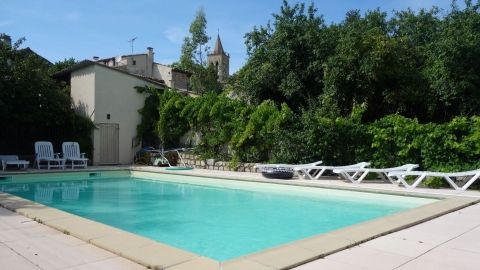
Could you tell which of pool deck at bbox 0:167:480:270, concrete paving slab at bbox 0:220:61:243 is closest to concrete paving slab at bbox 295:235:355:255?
pool deck at bbox 0:167:480:270

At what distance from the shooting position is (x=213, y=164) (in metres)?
17.0

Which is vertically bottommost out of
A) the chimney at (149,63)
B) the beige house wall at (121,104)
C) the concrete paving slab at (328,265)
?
the concrete paving slab at (328,265)

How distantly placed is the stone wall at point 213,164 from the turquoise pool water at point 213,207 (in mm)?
2209

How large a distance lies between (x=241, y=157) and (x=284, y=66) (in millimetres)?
5144

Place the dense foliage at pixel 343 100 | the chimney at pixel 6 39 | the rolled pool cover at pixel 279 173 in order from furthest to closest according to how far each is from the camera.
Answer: the chimney at pixel 6 39 < the rolled pool cover at pixel 279 173 < the dense foliage at pixel 343 100

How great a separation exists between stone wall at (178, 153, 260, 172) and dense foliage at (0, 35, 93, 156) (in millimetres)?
4462

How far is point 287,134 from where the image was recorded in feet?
47.0

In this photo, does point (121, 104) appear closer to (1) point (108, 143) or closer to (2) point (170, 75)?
(1) point (108, 143)

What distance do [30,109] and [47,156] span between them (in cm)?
203

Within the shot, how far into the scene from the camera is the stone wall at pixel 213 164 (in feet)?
51.7

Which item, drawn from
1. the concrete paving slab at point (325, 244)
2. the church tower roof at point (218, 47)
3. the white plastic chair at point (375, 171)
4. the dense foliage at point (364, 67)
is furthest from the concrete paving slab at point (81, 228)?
the church tower roof at point (218, 47)

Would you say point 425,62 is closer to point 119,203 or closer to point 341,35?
point 341,35

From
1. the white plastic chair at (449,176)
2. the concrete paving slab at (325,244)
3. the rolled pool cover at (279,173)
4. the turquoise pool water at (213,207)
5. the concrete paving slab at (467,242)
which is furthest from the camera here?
the rolled pool cover at (279,173)

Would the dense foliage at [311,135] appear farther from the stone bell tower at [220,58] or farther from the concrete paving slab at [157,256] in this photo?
the stone bell tower at [220,58]
